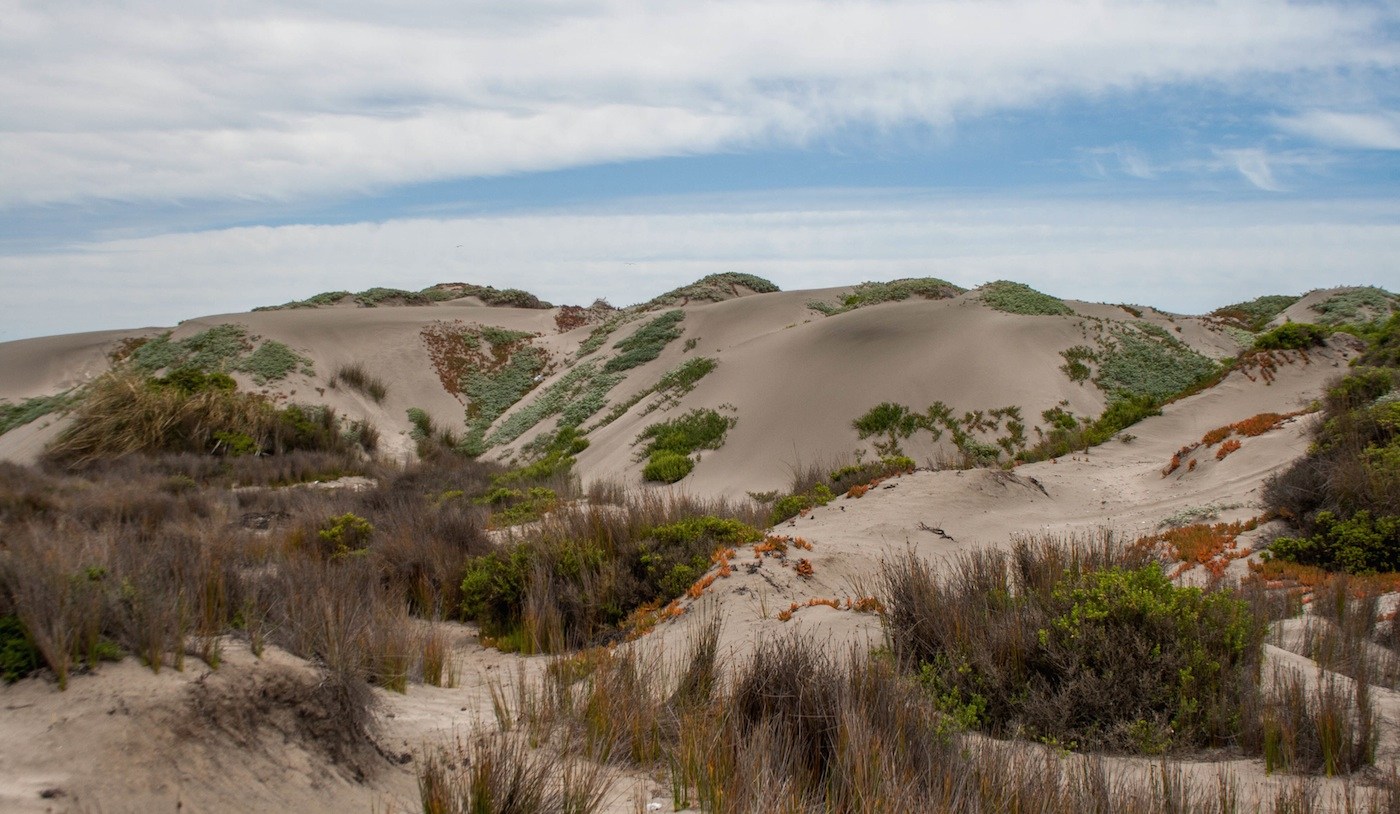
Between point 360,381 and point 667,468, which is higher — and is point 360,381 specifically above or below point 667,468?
above

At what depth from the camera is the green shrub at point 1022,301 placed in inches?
1011

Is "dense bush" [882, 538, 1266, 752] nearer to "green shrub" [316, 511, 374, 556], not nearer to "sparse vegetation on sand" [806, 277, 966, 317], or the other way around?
"green shrub" [316, 511, 374, 556]

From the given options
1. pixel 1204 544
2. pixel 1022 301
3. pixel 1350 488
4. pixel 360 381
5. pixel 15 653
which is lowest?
pixel 1204 544

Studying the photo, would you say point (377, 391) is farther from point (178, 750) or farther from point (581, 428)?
point (178, 750)

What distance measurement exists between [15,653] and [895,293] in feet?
114

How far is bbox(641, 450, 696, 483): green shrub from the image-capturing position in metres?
20.1

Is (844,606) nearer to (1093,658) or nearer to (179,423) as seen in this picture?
(1093,658)

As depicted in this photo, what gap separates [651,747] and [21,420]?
3310 centimetres

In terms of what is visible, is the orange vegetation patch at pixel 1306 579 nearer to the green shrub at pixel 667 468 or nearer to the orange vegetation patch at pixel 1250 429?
the orange vegetation patch at pixel 1250 429

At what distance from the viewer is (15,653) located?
155 inches

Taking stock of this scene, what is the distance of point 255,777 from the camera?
12.8ft

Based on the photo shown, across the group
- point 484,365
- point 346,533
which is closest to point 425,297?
point 484,365

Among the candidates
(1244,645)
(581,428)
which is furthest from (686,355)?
(1244,645)

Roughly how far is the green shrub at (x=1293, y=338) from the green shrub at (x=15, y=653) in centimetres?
2256
